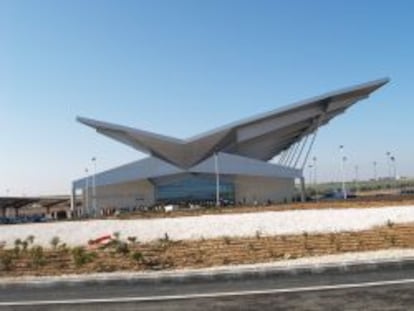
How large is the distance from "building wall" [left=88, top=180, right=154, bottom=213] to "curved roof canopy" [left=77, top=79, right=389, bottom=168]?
181 inches

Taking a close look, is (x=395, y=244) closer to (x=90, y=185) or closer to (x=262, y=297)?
(x=262, y=297)

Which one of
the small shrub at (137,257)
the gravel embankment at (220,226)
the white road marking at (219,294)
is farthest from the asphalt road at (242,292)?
the gravel embankment at (220,226)

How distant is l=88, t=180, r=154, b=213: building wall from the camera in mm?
76688

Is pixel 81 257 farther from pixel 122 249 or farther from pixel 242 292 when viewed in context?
pixel 242 292

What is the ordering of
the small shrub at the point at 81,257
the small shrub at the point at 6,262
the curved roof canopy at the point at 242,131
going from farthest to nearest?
the curved roof canopy at the point at 242,131 → the small shrub at the point at 6,262 → the small shrub at the point at 81,257

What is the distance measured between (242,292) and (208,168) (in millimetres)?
64303

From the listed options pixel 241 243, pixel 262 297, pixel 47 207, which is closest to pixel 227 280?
pixel 262 297

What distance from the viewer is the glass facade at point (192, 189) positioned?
252ft

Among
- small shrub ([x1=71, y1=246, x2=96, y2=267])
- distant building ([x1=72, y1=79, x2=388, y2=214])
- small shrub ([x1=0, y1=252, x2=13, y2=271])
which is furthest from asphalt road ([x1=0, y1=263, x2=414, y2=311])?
distant building ([x1=72, y1=79, x2=388, y2=214])

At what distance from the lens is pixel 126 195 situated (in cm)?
7825

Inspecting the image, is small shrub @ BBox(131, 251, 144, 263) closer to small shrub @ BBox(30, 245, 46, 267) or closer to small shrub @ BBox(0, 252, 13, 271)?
small shrub @ BBox(30, 245, 46, 267)

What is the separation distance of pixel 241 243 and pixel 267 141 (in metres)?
66.4

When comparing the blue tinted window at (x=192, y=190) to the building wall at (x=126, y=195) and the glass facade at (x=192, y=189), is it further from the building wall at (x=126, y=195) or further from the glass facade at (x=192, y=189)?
the building wall at (x=126, y=195)

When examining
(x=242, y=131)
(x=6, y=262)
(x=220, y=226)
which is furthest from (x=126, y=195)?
(x=6, y=262)
